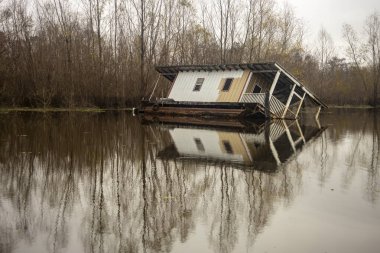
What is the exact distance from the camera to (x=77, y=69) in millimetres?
40188

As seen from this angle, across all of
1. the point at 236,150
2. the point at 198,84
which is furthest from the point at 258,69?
the point at 236,150

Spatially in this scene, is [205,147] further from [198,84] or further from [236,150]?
[198,84]

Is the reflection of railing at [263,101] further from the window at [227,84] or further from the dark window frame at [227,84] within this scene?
the window at [227,84]

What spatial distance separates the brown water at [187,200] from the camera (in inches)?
189

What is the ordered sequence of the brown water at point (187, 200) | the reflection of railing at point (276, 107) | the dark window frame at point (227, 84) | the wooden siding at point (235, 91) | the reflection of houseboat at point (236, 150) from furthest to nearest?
1. the dark window frame at point (227, 84)
2. the wooden siding at point (235, 91)
3. the reflection of railing at point (276, 107)
4. the reflection of houseboat at point (236, 150)
5. the brown water at point (187, 200)

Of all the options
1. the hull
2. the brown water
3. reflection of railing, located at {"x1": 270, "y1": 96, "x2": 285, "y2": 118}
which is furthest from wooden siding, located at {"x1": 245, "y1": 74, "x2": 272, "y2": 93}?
the brown water

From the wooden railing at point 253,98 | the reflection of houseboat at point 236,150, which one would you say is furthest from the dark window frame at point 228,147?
the wooden railing at point 253,98

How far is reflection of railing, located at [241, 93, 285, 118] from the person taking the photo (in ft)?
92.1

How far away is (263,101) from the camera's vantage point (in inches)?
1103

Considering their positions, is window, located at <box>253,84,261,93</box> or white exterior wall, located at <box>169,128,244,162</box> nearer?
white exterior wall, located at <box>169,128,244,162</box>

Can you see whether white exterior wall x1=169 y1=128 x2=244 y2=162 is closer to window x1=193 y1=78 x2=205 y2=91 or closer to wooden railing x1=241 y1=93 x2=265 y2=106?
wooden railing x1=241 y1=93 x2=265 y2=106

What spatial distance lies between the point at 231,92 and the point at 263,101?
264cm

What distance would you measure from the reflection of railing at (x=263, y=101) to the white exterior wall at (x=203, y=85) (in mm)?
1929

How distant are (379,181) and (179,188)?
4011mm
